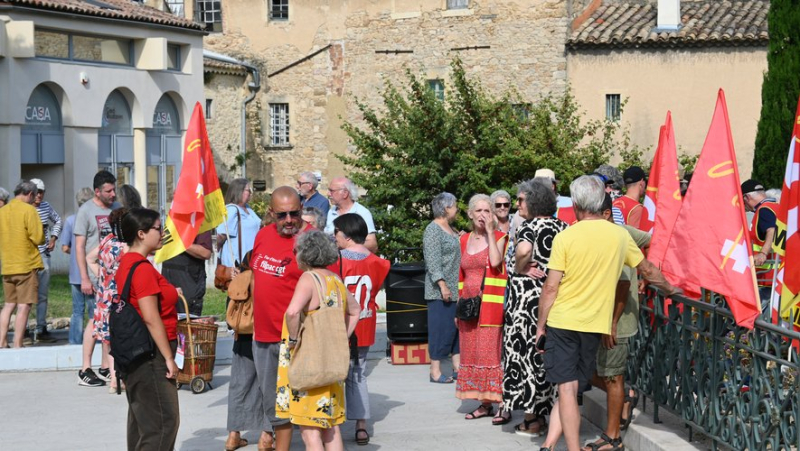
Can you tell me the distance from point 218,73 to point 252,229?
25556 mm

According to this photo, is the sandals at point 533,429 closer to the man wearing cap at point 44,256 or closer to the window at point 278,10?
the man wearing cap at point 44,256

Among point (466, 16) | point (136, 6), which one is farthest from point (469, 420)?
point (466, 16)

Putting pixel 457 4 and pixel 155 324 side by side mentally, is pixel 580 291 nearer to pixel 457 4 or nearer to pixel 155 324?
pixel 155 324

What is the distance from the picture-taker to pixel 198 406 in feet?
32.2

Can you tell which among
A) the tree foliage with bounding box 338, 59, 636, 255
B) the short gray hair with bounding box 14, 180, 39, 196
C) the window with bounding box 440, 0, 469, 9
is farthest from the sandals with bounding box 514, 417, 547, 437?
the window with bounding box 440, 0, 469, 9

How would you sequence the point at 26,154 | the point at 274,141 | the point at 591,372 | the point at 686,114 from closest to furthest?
the point at 591,372 → the point at 26,154 → the point at 686,114 → the point at 274,141

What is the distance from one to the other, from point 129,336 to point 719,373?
3365mm

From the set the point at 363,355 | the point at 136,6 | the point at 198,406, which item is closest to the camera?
the point at 363,355

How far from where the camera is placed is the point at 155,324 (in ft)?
21.9

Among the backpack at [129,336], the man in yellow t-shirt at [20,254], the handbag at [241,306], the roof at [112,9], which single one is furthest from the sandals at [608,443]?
the roof at [112,9]

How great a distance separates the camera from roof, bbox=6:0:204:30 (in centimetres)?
2464

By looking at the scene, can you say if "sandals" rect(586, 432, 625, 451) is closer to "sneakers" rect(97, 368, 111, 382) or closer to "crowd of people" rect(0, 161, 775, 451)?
"crowd of people" rect(0, 161, 775, 451)

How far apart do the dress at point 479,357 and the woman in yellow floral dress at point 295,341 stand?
229 cm

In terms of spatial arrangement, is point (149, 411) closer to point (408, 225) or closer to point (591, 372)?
point (591, 372)
